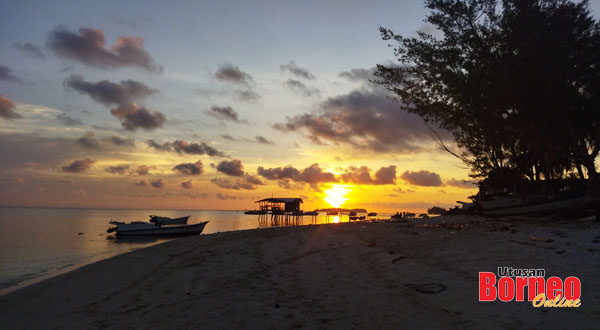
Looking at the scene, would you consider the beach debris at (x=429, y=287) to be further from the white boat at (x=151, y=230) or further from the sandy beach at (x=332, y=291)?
the white boat at (x=151, y=230)

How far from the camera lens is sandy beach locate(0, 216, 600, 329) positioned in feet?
19.3

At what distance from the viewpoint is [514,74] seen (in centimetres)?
2072

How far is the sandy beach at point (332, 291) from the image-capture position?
588 cm

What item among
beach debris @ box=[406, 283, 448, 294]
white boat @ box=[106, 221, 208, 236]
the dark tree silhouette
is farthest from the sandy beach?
white boat @ box=[106, 221, 208, 236]

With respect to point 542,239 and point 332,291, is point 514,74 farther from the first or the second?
point 332,291

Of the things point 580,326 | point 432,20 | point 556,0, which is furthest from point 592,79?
point 580,326

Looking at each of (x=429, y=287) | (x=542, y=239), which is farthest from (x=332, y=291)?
(x=542, y=239)

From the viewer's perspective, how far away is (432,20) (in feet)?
75.8

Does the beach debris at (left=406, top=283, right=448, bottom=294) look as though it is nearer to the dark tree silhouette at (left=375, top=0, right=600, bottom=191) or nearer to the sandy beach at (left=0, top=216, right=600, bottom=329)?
the sandy beach at (left=0, top=216, right=600, bottom=329)

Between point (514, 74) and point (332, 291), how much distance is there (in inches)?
778

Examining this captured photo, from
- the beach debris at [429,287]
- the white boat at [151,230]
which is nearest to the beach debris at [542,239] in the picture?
the beach debris at [429,287]

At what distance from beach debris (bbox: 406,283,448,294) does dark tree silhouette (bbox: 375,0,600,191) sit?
54.2 feet

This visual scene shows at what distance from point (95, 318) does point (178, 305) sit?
1950 millimetres

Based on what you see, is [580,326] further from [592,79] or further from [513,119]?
[592,79]
